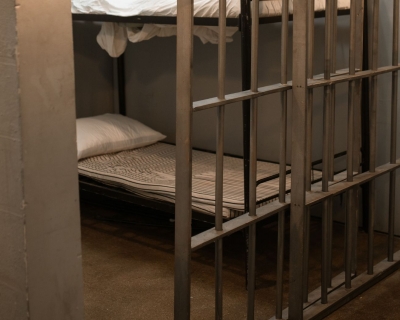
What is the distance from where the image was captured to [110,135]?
4.26m

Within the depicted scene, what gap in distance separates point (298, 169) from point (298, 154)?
0.19ft

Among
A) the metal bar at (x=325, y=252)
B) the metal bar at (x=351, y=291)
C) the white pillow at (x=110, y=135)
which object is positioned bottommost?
the metal bar at (x=351, y=291)

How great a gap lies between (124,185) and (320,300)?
4.14 ft

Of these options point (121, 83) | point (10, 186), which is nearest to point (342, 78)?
point (10, 186)

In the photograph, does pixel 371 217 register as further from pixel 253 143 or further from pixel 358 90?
pixel 253 143

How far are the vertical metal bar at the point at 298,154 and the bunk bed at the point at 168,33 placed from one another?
335 millimetres

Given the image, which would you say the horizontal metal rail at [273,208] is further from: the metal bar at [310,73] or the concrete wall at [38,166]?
the concrete wall at [38,166]

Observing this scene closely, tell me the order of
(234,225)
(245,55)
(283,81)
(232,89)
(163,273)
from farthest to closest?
1. (232,89)
2. (163,273)
3. (245,55)
4. (283,81)
5. (234,225)

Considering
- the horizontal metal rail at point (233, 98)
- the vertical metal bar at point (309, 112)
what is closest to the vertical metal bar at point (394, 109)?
the vertical metal bar at point (309, 112)

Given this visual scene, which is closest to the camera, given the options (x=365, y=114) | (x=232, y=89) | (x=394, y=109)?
(x=394, y=109)

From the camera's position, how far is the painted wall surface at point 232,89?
372cm

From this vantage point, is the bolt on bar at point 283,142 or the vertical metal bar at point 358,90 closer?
the bolt on bar at point 283,142

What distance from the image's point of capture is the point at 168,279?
3227mm

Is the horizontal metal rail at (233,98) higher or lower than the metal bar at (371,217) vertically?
higher
